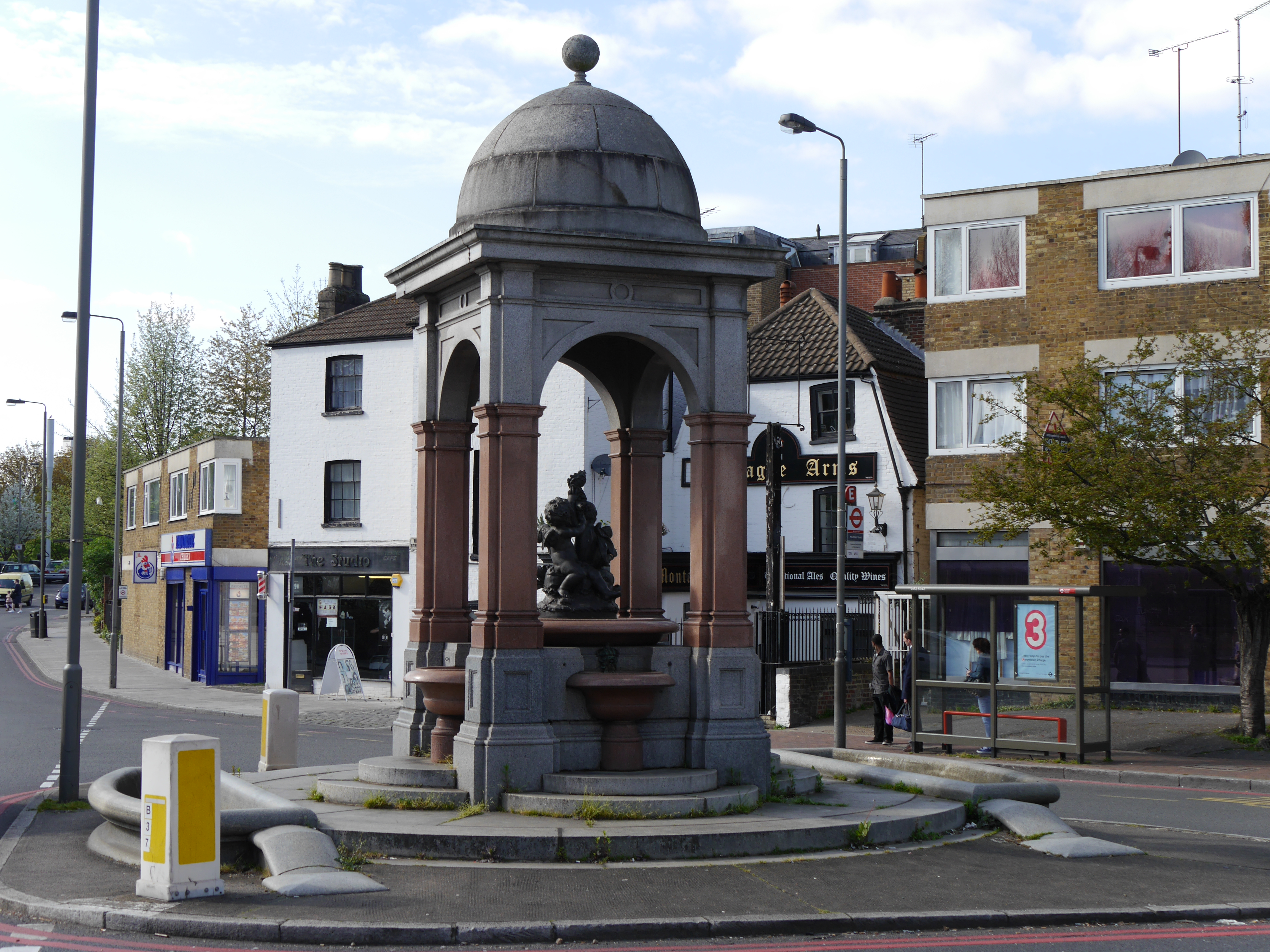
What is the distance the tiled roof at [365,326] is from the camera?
114 ft

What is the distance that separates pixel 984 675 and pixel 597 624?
31.3 ft

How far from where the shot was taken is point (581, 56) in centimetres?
1366

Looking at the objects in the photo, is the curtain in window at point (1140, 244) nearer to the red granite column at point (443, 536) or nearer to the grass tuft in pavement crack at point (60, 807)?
the red granite column at point (443, 536)

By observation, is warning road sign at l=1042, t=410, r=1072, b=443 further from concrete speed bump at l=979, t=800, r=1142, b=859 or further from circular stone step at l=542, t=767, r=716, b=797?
circular stone step at l=542, t=767, r=716, b=797

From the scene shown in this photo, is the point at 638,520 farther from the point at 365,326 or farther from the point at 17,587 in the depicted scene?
the point at 17,587

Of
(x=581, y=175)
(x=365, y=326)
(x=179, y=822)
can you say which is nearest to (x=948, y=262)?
(x=365, y=326)

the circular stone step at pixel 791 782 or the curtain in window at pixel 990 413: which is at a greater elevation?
the curtain in window at pixel 990 413

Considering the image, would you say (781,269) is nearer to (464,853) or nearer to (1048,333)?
(1048,333)

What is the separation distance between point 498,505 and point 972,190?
768 inches

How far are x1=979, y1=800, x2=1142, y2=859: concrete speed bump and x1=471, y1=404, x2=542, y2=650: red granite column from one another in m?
4.21

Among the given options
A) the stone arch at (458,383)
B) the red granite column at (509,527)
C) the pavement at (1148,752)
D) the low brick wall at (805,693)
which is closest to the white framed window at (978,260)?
the low brick wall at (805,693)

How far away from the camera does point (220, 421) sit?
59719 mm

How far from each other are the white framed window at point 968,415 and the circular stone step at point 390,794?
19222 mm

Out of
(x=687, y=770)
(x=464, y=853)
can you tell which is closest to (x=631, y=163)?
(x=687, y=770)
